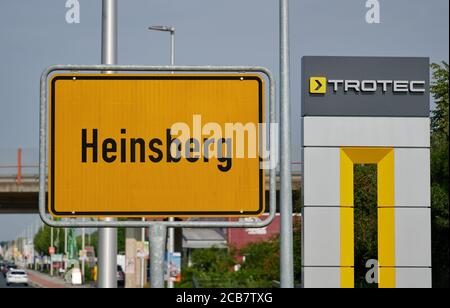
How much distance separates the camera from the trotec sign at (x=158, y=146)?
4.36 m

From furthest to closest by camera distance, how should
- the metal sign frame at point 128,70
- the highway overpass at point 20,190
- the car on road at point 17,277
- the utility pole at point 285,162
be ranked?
the car on road at point 17,277 → the highway overpass at point 20,190 → the utility pole at point 285,162 → the metal sign frame at point 128,70

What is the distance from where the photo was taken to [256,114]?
436cm

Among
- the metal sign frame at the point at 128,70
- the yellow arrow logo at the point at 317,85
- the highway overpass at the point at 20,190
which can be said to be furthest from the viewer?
the highway overpass at the point at 20,190

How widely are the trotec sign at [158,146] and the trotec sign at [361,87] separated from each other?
15372mm

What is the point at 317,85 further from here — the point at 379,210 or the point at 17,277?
the point at 17,277

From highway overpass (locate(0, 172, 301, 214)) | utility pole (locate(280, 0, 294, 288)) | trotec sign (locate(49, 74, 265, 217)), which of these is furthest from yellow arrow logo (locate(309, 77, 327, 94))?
trotec sign (locate(49, 74, 265, 217))

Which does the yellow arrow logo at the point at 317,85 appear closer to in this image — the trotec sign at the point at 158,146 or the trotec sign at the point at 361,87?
the trotec sign at the point at 361,87

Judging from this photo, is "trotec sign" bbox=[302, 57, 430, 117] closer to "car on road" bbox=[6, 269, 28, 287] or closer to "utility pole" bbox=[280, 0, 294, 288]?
"utility pole" bbox=[280, 0, 294, 288]

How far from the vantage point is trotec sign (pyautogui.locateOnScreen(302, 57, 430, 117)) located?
1980cm

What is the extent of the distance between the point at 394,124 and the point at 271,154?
15.9 metres

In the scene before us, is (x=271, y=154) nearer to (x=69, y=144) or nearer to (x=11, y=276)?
(x=69, y=144)

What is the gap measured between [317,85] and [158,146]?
16111mm

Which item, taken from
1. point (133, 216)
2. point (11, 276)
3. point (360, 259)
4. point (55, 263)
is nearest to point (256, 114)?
point (133, 216)

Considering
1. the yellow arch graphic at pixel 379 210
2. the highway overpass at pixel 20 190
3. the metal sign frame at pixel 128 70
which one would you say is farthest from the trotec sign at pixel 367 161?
the metal sign frame at pixel 128 70
